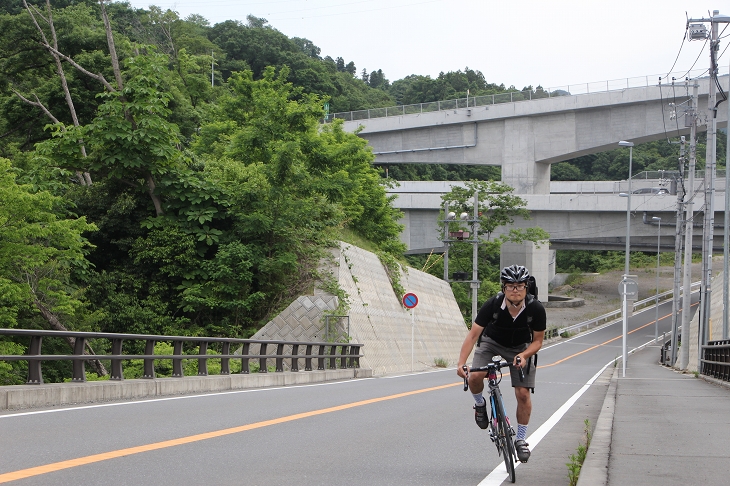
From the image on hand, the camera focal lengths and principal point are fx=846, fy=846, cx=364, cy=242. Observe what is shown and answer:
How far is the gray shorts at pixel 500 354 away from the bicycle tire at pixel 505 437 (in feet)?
0.85

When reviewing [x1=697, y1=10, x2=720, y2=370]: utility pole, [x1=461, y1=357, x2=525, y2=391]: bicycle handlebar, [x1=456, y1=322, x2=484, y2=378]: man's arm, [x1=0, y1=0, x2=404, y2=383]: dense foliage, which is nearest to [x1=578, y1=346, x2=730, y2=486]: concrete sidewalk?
[x1=461, y1=357, x2=525, y2=391]: bicycle handlebar

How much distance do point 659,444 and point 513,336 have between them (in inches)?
111

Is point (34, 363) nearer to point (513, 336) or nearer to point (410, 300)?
point (513, 336)

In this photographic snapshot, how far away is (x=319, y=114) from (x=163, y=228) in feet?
34.4

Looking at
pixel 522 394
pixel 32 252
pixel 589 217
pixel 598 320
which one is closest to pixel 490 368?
pixel 522 394

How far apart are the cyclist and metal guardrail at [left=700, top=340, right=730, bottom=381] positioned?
17843 mm

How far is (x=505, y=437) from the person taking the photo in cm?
670

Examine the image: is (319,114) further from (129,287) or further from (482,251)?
(482,251)

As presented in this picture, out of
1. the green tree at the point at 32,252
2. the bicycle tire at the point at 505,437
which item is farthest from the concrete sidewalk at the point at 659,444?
the green tree at the point at 32,252

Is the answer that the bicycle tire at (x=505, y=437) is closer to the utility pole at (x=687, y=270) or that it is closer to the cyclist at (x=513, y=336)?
the cyclist at (x=513, y=336)

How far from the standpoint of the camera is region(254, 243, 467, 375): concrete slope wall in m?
27.5

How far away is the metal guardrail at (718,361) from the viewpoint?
2358cm

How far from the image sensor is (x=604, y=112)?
50.6 meters

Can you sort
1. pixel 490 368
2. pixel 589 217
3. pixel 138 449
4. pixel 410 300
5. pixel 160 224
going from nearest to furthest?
pixel 490 368, pixel 138 449, pixel 160 224, pixel 410 300, pixel 589 217
